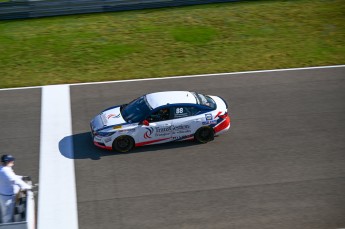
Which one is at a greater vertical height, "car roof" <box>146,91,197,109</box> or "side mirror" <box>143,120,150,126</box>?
"car roof" <box>146,91,197,109</box>

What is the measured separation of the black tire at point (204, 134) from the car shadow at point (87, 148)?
243mm

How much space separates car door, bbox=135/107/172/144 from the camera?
15562 mm

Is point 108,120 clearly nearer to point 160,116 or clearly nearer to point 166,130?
point 160,116

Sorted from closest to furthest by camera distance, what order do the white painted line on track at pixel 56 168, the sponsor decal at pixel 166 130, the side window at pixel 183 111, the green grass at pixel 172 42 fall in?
the white painted line on track at pixel 56 168
the sponsor decal at pixel 166 130
the side window at pixel 183 111
the green grass at pixel 172 42

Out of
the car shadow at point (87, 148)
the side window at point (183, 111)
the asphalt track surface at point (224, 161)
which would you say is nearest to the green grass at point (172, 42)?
the asphalt track surface at point (224, 161)

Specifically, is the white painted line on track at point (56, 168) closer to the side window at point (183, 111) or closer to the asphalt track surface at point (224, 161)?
the asphalt track surface at point (224, 161)

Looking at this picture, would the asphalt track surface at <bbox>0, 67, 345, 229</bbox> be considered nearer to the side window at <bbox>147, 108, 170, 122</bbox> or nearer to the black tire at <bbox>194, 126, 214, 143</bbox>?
the black tire at <bbox>194, 126, 214, 143</bbox>

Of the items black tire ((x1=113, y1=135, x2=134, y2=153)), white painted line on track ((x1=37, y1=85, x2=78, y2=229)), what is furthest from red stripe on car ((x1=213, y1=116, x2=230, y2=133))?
white painted line on track ((x1=37, y1=85, x2=78, y2=229))

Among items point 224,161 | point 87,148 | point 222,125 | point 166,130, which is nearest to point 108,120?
point 87,148

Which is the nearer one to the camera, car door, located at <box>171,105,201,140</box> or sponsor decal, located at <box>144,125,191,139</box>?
sponsor decal, located at <box>144,125,191,139</box>

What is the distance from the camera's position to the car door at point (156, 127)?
613 inches

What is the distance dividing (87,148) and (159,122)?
210 centimetres

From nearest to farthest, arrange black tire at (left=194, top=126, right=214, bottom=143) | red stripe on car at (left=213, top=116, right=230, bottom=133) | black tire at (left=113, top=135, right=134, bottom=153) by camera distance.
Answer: black tire at (left=113, top=135, right=134, bottom=153), black tire at (left=194, top=126, right=214, bottom=143), red stripe on car at (left=213, top=116, right=230, bottom=133)

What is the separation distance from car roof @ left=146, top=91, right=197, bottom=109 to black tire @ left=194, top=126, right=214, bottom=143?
0.77 meters
